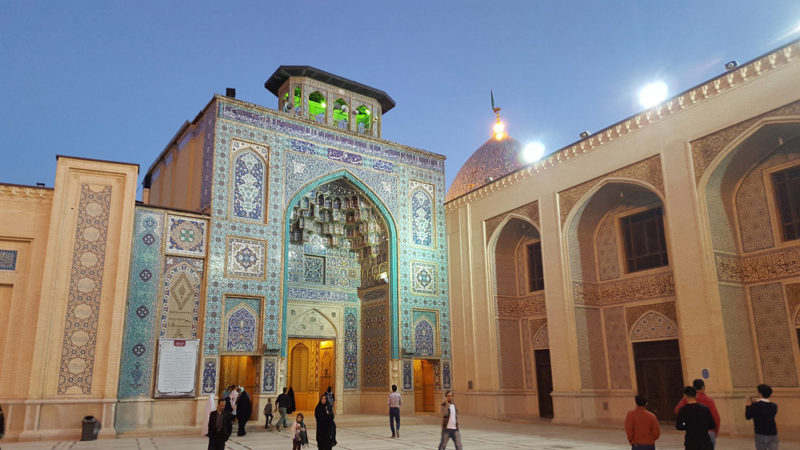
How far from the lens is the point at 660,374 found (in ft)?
36.1

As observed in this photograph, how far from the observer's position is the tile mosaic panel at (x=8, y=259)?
1002cm

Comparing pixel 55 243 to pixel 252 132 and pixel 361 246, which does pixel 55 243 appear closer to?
pixel 252 132

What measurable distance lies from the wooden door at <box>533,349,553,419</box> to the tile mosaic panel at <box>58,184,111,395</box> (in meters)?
9.21

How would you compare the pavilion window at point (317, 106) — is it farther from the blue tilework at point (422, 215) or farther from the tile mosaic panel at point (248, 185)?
the blue tilework at point (422, 215)

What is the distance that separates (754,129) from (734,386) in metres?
3.93

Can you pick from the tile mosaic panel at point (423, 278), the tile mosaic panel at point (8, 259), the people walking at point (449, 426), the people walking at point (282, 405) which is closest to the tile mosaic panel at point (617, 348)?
the tile mosaic panel at point (423, 278)

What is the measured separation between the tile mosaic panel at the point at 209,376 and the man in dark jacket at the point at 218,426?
5.74 m

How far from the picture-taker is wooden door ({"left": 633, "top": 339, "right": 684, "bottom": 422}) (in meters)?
10.7

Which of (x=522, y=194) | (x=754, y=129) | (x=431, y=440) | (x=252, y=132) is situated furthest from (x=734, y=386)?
(x=252, y=132)

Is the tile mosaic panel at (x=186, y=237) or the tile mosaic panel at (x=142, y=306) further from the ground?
the tile mosaic panel at (x=186, y=237)

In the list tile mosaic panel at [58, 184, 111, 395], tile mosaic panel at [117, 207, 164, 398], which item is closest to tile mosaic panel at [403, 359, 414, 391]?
tile mosaic panel at [117, 207, 164, 398]

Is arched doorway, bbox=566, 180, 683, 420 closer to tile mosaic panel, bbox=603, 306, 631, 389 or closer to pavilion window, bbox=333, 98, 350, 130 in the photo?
tile mosaic panel, bbox=603, 306, 631, 389

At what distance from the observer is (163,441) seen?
9195 mm

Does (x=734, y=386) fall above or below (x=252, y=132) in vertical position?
below
